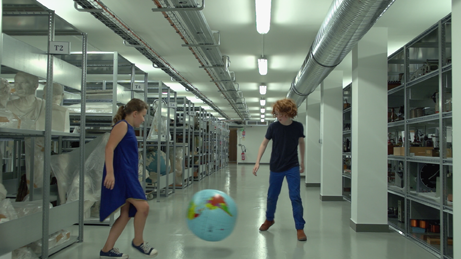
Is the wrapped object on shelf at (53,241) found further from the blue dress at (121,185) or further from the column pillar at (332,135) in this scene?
the column pillar at (332,135)

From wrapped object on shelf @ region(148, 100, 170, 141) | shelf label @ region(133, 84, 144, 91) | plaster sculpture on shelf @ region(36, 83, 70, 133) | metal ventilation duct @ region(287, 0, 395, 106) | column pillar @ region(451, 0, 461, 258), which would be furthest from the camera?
wrapped object on shelf @ region(148, 100, 170, 141)

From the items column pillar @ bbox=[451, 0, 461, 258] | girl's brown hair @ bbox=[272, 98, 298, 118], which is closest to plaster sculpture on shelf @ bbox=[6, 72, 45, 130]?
girl's brown hair @ bbox=[272, 98, 298, 118]

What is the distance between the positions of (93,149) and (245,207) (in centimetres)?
280

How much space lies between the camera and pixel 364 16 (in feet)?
9.66

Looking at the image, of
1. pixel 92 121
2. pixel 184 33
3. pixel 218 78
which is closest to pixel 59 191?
pixel 92 121

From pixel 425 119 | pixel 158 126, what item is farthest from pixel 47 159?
pixel 425 119

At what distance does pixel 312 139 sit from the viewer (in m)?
9.23

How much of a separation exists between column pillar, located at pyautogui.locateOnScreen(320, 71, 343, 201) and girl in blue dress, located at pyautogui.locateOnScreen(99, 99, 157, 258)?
15.0 ft

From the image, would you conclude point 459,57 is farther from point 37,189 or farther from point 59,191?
point 37,189

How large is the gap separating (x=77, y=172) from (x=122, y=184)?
1.33 metres

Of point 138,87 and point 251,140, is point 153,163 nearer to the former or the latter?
point 138,87

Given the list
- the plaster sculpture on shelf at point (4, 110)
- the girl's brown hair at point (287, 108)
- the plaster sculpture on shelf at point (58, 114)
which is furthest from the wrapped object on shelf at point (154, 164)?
the plaster sculpture on shelf at point (4, 110)

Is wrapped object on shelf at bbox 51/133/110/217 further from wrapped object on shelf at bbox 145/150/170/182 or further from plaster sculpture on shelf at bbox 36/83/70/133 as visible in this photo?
wrapped object on shelf at bbox 145/150/170/182

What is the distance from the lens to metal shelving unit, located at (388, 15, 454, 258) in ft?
10.7
